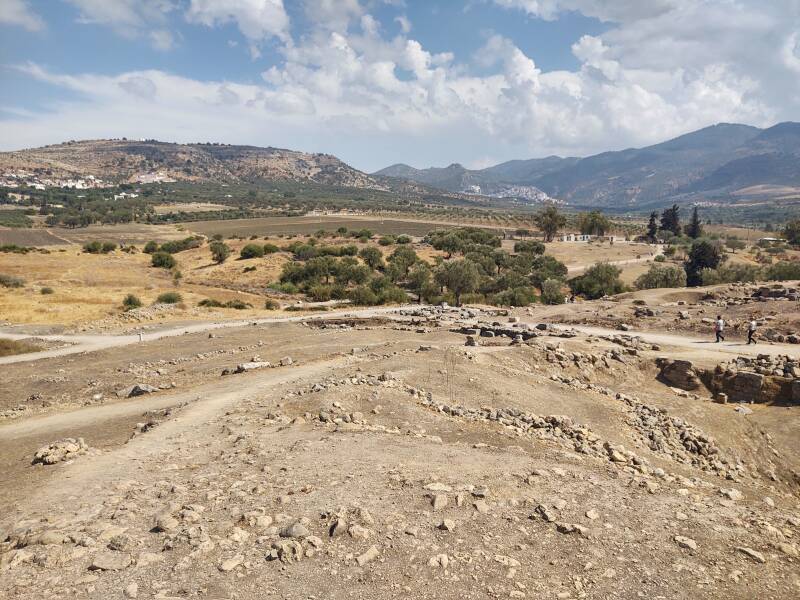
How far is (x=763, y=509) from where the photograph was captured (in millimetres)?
9711

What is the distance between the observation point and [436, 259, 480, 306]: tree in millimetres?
49556

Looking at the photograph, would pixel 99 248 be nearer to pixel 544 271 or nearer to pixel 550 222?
pixel 544 271

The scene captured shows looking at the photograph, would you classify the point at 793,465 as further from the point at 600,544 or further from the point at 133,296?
the point at 133,296

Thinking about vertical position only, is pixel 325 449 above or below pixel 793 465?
above

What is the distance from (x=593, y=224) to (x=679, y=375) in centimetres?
10104

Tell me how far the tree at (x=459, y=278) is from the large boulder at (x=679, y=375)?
2646 centimetres

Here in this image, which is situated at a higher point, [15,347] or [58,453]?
[58,453]

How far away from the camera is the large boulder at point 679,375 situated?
22.6 metres

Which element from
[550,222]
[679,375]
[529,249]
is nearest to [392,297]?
[679,375]

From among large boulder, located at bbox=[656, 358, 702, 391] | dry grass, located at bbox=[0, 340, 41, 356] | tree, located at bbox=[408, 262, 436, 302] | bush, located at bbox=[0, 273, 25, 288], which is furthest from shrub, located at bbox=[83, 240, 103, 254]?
large boulder, located at bbox=[656, 358, 702, 391]

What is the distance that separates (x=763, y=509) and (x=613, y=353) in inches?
582

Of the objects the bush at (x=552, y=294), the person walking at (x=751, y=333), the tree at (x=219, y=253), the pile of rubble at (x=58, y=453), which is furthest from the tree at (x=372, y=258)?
the pile of rubble at (x=58, y=453)

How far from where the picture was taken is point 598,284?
5316 cm

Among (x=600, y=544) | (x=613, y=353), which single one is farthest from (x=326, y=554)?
(x=613, y=353)
